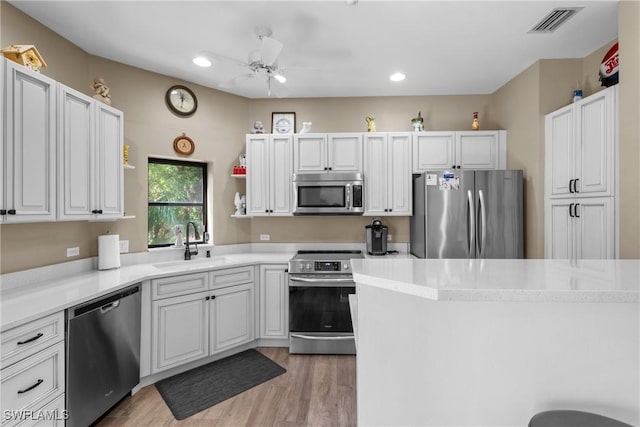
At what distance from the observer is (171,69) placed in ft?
9.91

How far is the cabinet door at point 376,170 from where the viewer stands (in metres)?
3.46

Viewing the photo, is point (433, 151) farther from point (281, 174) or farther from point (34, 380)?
point (34, 380)

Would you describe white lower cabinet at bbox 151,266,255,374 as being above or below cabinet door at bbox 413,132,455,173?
below

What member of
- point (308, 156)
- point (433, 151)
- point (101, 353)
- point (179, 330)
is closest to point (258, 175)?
point (308, 156)

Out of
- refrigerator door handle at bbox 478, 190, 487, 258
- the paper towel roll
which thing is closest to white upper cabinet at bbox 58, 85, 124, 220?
the paper towel roll

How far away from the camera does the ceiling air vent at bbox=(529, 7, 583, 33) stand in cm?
213

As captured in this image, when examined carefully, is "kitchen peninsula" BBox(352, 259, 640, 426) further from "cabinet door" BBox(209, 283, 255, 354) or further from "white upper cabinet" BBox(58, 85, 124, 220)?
"white upper cabinet" BBox(58, 85, 124, 220)

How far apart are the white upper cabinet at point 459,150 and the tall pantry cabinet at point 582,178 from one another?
613 mm

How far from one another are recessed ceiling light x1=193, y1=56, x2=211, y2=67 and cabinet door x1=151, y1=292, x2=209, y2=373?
2.17m

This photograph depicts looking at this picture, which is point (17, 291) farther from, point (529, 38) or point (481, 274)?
point (529, 38)

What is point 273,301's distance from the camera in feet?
10.4

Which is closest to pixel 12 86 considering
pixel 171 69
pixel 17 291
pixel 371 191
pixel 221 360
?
pixel 17 291

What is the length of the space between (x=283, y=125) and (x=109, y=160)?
193 cm

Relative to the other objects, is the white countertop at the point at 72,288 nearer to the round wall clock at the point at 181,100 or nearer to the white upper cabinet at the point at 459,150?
the round wall clock at the point at 181,100
